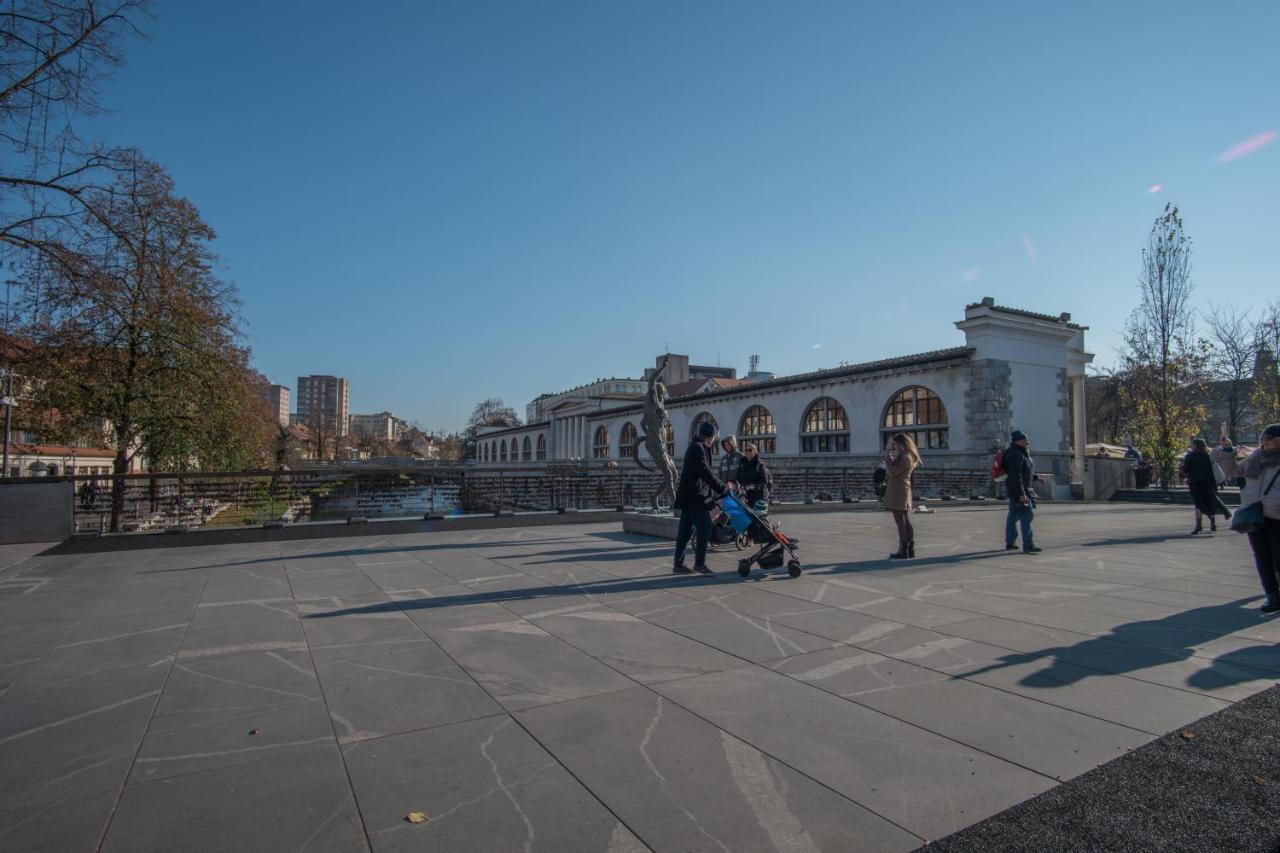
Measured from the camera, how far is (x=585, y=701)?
13.5 ft

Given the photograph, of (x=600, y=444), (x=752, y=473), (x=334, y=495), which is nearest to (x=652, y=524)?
(x=752, y=473)

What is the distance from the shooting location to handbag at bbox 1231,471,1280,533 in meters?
6.38

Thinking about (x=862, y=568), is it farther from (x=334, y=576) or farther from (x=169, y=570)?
(x=169, y=570)

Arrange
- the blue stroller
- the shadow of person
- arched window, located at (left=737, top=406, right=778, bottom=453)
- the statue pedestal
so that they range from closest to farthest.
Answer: the shadow of person < the blue stroller < the statue pedestal < arched window, located at (left=737, top=406, right=778, bottom=453)

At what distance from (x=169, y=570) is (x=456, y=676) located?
7454 millimetres

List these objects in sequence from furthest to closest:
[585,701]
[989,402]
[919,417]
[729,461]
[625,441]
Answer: [625,441], [919,417], [989,402], [729,461], [585,701]

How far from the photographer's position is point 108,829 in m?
2.69

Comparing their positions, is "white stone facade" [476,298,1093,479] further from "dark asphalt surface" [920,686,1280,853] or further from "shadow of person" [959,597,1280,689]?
"dark asphalt surface" [920,686,1280,853]

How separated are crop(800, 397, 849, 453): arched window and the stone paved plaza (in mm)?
30009

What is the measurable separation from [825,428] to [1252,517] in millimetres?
33068

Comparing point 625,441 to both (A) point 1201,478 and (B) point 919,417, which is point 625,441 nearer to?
(B) point 919,417

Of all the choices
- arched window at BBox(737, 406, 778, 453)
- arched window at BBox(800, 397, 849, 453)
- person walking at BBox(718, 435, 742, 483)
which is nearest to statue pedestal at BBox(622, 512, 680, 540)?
person walking at BBox(718, 435, 742, 483)

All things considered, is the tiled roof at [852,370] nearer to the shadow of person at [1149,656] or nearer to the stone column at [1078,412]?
the stone column at [1078,412]

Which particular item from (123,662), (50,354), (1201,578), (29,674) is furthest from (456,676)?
(50,354)
